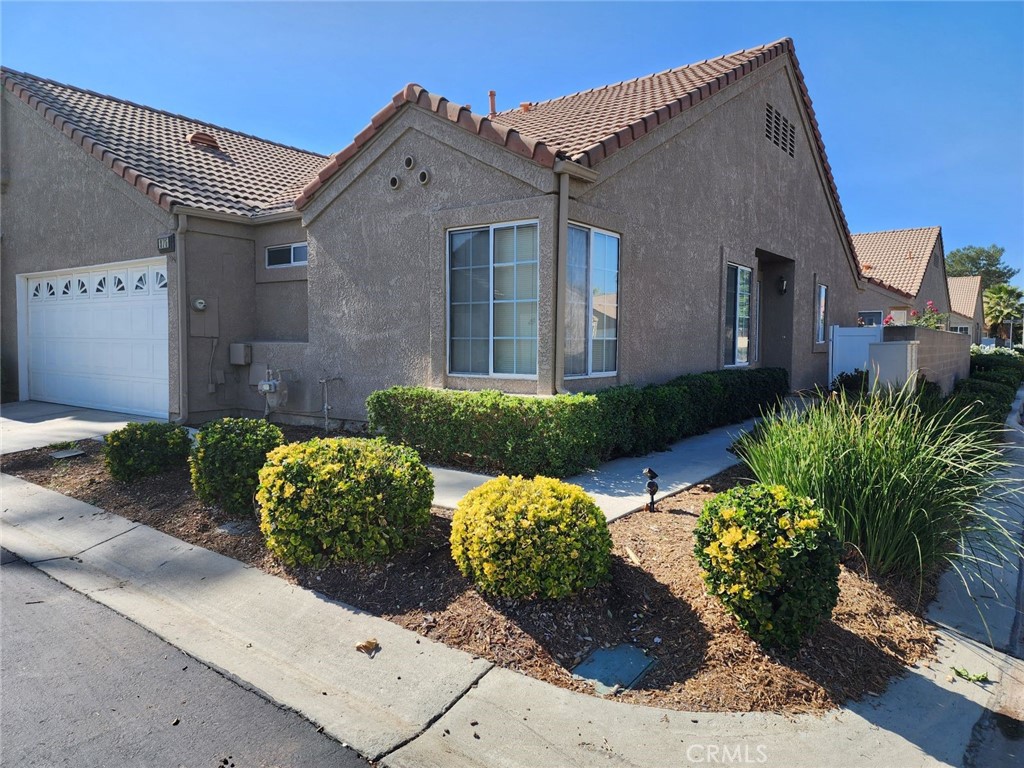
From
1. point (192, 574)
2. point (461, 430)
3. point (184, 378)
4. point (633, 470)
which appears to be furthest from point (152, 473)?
point (633, 470)

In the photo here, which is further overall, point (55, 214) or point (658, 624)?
point (55, 214)

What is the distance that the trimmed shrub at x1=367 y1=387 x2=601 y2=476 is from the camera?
22.9 ft

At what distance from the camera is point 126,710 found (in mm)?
3273

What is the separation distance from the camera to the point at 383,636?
391 cm

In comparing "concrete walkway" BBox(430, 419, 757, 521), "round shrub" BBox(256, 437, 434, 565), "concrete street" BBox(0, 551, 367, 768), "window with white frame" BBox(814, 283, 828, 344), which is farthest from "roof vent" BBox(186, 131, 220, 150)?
"window with white frame" BBox(814, 283, 828, 344)

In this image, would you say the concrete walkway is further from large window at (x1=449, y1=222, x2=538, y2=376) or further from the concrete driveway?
the concrete driveway

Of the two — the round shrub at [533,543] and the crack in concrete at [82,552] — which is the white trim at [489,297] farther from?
the crack in concrete at [82,552]

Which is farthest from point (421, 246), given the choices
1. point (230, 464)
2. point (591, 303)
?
point (230, 464)

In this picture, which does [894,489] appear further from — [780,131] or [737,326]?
[780,131]

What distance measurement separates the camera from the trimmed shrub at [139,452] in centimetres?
701

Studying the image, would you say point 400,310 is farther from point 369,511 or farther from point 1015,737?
point 1015,737

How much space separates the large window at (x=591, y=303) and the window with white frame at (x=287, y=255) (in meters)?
5.36

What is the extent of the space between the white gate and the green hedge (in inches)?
300

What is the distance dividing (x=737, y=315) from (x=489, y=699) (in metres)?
10.4
